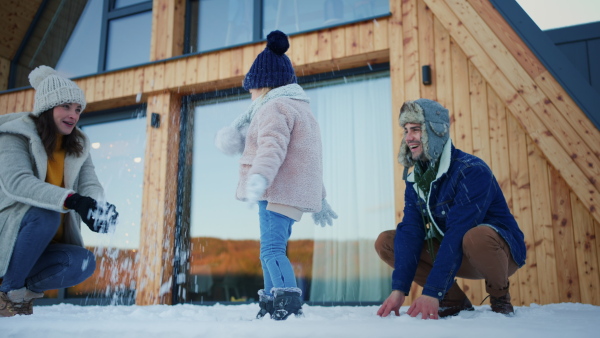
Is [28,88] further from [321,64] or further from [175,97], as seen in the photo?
[321,64]

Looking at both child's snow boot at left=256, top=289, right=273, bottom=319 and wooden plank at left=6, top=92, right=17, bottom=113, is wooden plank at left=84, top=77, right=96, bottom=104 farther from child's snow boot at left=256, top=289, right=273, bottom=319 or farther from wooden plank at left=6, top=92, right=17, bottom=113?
child's snow boot at left=256, top=289, right=273, bottom=319

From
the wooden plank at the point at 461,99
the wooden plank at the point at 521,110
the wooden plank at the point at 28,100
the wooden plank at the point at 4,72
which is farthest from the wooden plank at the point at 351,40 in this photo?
the wooden plank at the point at 4,72

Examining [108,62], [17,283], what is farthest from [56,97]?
[108,62]

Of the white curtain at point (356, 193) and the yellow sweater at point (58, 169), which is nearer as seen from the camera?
the yellow sweater at point (58, 169)

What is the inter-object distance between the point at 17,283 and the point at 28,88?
449cm

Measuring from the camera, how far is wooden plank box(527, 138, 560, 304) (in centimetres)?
345

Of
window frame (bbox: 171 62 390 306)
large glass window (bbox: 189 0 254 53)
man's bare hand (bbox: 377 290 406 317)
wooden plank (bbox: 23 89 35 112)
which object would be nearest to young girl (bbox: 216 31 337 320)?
man's bare hand (bbox: 377 290 406 317)

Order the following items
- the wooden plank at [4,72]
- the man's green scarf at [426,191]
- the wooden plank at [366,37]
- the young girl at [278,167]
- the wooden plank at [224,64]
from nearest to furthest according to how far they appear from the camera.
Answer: the young girl at [278,167] < the man's green scarf at [426,191] < the wooden plank at [366,37] < the wooden plank at [224,64] < the wooden plank at [4,72]

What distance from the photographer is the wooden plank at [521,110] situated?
336cm

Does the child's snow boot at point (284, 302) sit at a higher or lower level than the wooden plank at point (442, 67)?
lower

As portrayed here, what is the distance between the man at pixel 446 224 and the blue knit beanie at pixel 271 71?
607 millimetres

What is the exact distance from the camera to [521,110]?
3.62 metres

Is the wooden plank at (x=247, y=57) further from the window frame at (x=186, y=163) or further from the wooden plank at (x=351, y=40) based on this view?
the wooden plank at (x=351, y=40)

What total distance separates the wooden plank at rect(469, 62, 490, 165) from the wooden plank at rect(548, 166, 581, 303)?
47 centimetres
